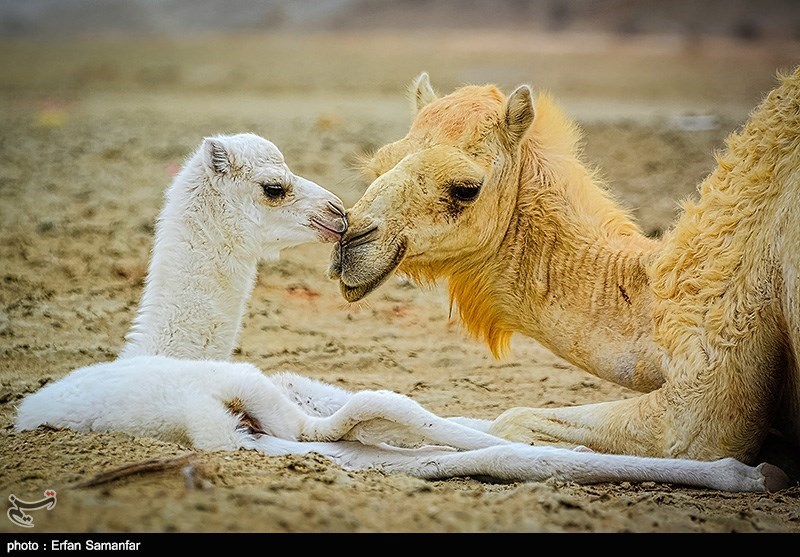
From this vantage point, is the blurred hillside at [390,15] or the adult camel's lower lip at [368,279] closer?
the adult camel's lower lip at [368,279]

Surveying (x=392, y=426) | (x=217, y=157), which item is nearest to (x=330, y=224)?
(x=217, y=157)

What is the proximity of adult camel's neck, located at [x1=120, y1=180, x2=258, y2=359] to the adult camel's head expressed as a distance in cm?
86

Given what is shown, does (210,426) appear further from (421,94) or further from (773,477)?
(773,477)

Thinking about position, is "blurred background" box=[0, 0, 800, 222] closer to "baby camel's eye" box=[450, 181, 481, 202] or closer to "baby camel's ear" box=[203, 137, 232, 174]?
"baby camel's ear" box=[203, 137, 232, 174]

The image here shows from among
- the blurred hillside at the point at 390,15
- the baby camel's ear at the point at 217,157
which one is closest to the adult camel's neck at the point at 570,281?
the baby camel's ear at the point at 217,157

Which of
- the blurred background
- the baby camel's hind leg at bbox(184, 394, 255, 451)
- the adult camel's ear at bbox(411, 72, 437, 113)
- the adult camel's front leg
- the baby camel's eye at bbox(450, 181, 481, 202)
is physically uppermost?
the blurred background

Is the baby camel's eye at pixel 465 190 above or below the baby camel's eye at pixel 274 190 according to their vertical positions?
above

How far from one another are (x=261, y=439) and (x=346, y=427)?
17.3 inches

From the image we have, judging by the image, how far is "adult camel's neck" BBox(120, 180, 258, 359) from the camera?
5.95 m

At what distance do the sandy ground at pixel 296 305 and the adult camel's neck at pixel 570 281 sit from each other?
489mm

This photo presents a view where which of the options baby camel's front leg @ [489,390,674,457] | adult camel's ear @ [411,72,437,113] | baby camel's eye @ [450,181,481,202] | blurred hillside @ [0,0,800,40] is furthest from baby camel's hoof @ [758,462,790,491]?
blurred hillside @ [0,0,800,40]

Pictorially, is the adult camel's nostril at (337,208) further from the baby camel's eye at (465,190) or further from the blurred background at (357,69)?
the baby camel's eye at (465,190)

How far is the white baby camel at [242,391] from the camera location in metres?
5.16

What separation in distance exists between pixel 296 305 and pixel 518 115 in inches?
152
